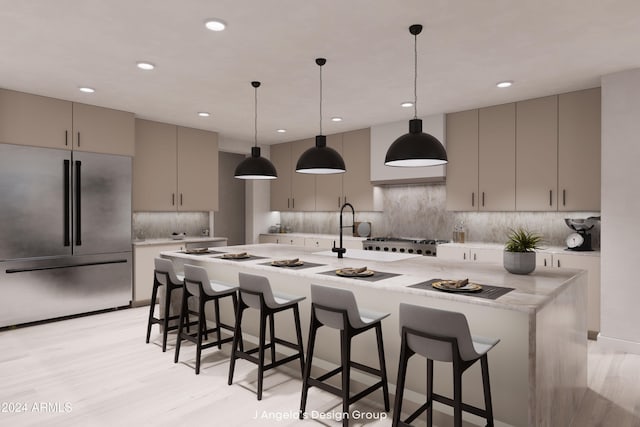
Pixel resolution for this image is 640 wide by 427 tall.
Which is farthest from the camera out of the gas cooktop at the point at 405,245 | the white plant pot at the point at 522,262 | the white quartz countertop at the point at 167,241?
the white quartz countertop at the point at 167,241

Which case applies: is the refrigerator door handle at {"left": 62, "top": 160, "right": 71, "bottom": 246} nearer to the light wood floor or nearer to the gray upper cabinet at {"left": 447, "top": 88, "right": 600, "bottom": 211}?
the light wood floor

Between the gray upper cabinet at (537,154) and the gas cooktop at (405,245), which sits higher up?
the gray upper cabinet at (537,154)

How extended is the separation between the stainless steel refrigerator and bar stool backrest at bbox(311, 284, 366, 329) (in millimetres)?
3660

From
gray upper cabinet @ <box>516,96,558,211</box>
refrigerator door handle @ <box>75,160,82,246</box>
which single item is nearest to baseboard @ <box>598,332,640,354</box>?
gray upper cabinet @ <box>516,96,558,211</box>

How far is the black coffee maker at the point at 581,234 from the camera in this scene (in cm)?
412

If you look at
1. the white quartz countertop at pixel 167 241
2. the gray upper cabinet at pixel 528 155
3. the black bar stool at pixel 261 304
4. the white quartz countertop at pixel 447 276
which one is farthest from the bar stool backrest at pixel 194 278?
the gray upper cabinet at pixel 528 155

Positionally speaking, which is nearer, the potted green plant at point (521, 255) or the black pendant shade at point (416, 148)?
the potted green plant at point (521, 255)

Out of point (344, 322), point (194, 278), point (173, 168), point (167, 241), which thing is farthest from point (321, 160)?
point (173, 168)

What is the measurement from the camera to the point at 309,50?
10.5 feet

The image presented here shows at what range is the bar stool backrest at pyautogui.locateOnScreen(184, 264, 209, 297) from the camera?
320cm

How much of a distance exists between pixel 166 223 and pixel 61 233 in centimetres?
170

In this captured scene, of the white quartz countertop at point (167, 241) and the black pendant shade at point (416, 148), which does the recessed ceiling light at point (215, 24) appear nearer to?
the black pendant shade at point (416, 148)

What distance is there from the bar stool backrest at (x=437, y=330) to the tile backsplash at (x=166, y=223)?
4951 millimetres

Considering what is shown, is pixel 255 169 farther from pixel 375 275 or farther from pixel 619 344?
pixel 619 344
